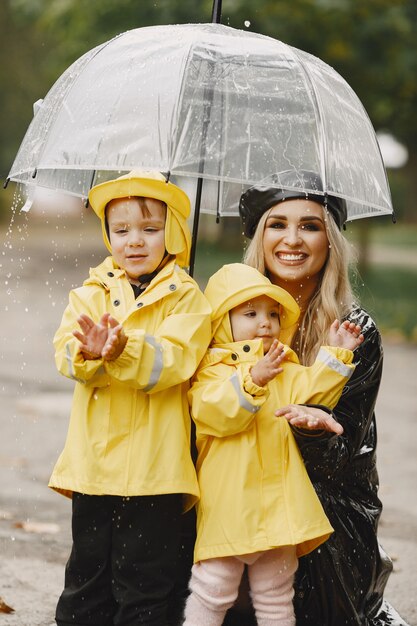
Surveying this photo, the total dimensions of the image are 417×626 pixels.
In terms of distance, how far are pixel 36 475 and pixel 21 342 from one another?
5638 millimetres

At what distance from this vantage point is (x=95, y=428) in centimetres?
370

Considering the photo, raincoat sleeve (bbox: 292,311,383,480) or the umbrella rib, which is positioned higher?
the umbrella rib

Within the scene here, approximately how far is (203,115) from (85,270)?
18204mm

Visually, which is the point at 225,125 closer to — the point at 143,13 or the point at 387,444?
the point at 387,444

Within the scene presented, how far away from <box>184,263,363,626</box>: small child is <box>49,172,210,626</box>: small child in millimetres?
90

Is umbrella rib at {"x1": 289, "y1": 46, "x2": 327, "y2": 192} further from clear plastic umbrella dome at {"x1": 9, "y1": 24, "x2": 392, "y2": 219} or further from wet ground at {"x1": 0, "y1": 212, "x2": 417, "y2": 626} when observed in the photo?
wet ground at {"x1": 0, "y1": 212, "x2": 417, "y2": 626}

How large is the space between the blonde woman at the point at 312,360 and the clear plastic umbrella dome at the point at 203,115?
0.14 metres

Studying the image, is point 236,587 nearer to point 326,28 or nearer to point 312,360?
point 312,360

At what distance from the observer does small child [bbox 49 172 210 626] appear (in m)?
3.61

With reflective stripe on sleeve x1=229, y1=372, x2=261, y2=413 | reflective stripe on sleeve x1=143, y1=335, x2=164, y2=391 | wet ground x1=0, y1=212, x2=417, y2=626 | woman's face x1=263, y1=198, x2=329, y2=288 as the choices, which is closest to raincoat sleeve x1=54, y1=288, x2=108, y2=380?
reflective stripe on sleeve x1=143, y1=335, x2=164, y2=391

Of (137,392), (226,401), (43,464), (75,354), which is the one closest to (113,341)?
(75,354)

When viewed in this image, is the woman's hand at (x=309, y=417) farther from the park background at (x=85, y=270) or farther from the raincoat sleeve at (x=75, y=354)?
the park background at (x=85, y=270)

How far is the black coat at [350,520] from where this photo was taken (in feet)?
13.5

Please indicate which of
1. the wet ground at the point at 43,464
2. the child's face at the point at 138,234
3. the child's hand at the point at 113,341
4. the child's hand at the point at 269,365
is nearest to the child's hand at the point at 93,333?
the child's hand at the point at 113,341
